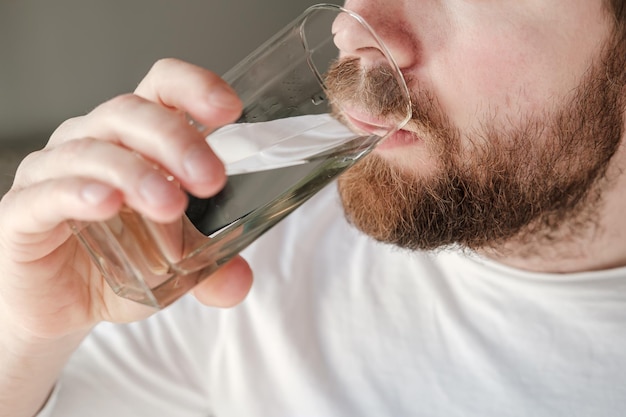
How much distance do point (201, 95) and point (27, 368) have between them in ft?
1.56

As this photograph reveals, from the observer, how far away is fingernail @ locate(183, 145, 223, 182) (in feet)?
1.90

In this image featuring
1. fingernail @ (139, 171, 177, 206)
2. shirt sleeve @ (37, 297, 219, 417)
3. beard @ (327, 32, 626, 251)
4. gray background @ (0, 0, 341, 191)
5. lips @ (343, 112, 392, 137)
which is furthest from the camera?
gray background @ (0, 0, 341, 191)

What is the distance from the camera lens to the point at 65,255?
846 millimetres

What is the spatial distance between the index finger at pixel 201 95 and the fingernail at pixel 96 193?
93mm

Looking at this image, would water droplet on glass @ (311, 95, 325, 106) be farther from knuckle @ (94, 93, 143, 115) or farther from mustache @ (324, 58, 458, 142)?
knuckle @ (94, 93, 143, 115)

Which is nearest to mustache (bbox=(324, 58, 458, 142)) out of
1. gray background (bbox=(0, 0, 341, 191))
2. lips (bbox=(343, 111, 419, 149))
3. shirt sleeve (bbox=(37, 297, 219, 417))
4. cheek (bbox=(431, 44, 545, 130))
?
lips (bbox=(343, 111, 419, 149))

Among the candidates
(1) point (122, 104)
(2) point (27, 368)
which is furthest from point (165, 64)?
(2) point (27, 368)

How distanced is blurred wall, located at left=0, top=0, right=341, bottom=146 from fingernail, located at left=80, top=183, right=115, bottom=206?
4.76ft

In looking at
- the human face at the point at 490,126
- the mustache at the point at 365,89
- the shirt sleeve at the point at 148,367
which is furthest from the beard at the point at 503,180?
the shirt sleeve at the point at 148,367

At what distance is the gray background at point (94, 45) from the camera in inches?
79.4

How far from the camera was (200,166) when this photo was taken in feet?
1.91

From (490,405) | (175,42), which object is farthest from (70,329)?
(175,42)

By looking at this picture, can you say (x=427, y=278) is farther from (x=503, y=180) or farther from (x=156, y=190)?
(x=156, y=190)

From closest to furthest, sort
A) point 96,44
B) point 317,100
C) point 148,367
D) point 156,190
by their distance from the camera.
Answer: point 156,190, point 317,100, point 148,367, point 96,44
